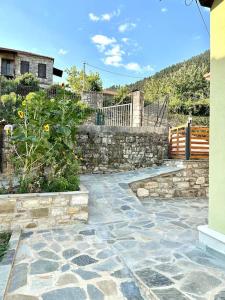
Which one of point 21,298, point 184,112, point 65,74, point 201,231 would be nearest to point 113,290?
point 21,298

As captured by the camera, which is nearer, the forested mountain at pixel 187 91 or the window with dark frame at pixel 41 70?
the forested mountain at pixel 187 91

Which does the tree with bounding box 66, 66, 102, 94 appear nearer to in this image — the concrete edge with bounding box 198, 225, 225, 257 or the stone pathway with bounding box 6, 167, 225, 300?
the stone pathway with bounding box 6, 167, 225, 300

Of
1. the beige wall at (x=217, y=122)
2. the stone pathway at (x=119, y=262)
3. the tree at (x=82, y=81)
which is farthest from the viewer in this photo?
the tree at (x=82, y=81)

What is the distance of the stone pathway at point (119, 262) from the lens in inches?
98.7

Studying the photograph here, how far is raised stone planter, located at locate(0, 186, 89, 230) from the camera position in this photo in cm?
429

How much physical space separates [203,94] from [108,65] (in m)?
10.8

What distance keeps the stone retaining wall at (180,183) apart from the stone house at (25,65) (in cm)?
1950

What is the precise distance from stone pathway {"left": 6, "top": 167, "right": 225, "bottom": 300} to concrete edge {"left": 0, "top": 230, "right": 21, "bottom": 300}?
7 centimetres

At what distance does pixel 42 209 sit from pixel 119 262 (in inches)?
73.4

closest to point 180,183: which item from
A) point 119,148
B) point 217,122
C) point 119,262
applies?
point 119,148

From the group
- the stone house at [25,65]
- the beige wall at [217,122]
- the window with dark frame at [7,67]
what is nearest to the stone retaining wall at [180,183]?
the beige wall at [217,122]

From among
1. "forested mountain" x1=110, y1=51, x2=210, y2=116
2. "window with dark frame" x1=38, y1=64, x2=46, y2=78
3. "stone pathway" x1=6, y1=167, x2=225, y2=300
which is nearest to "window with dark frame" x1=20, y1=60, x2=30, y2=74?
"window with dark frame" x1=38, y1=64, x2=46, y2=78

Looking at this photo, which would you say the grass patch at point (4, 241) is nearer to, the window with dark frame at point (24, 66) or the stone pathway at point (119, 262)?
the stone pathway at point (119, 262)

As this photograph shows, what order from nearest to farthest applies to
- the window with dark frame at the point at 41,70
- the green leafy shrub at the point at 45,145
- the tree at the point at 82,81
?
the green leafy shrub at the point at 45,145
the tree at the point at 82,81
the window with dark frame at the point at 41,70
